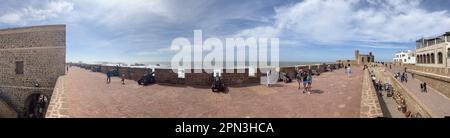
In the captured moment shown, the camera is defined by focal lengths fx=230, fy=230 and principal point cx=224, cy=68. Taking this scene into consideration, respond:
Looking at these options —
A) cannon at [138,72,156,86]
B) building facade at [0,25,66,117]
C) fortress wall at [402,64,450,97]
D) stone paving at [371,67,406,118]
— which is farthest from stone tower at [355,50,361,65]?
building facade at [0,25,66,117]

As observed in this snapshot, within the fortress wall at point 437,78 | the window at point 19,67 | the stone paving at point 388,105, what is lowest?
the stone paving at point 388,105

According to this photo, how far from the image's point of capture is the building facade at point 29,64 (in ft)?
48.1

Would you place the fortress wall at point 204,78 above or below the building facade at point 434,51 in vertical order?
below

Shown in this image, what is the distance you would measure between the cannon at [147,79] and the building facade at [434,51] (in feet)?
79.8

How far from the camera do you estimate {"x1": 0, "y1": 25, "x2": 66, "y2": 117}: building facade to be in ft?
48.1

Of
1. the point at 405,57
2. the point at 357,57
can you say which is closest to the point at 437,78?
the point at 357,57

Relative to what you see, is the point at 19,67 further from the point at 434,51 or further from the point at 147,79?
the point at 434,51

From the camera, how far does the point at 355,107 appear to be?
532cm

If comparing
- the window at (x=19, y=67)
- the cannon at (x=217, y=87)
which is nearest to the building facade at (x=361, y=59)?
the cannon at (x=217, y=87)

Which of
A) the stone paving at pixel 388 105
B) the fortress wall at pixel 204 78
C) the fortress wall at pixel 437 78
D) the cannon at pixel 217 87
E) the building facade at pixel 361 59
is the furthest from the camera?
the building facade at pixel 361 59

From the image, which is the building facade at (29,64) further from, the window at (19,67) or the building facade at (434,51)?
the building facade at (434,51)
